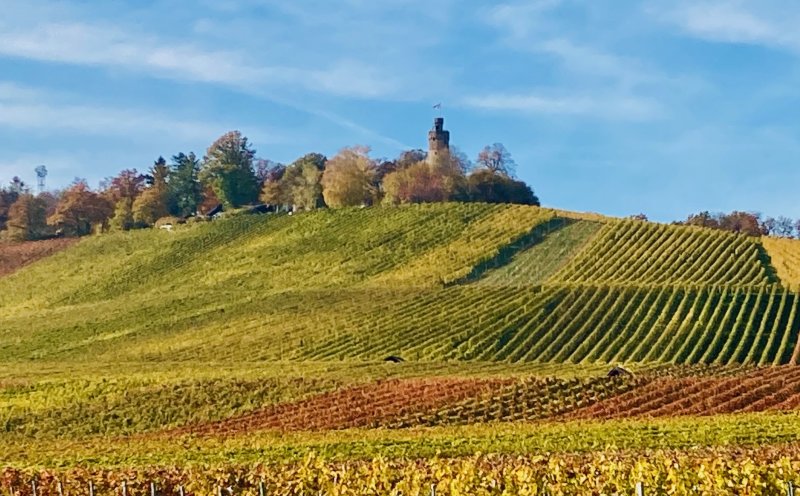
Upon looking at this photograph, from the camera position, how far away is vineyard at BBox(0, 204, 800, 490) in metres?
19.6

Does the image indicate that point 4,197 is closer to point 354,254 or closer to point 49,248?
point 49,248

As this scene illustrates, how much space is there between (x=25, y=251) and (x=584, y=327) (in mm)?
71499

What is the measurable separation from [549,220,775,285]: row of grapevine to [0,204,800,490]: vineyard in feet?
1.03

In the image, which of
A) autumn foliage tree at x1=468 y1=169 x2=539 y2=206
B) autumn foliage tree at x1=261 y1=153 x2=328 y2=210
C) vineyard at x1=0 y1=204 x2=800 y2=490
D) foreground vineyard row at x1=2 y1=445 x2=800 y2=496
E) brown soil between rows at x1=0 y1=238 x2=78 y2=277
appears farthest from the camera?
autumn foliage tree at x1=261 y1=153 x2=328 y2=210

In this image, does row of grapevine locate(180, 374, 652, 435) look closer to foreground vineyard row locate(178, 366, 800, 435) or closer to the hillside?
foreground vineyard row locate(178, 366, 800, 435)

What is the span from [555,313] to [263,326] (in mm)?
17255

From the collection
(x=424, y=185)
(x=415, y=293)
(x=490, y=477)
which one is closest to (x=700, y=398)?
(x=490, y=477)

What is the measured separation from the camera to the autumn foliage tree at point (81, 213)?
123 meters

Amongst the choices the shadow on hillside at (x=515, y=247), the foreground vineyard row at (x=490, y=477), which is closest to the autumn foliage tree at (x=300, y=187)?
the shadow on hillside at (x=515, y=247)

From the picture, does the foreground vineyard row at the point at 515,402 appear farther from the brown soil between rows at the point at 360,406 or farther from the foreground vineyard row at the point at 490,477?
the foreground vineyard row at the point at 490,477

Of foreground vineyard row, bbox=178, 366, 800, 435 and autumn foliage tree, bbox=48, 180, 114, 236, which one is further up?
autumn foliage tree, bbox=48, 180, 114, 236

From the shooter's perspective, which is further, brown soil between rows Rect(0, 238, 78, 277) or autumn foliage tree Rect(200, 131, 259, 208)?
autumn foliage tree Rect(200, 131, 259, 208)

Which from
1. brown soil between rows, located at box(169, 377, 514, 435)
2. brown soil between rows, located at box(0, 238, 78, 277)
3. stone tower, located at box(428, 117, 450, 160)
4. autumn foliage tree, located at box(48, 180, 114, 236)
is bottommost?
brown soil between rows, located at box(169, 377, 514, 435)

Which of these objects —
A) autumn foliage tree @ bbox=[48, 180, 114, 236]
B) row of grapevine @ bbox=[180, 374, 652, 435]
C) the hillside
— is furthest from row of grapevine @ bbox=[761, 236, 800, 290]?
autumn foliage tree @ bbox=[48, 180, 114, 236]
